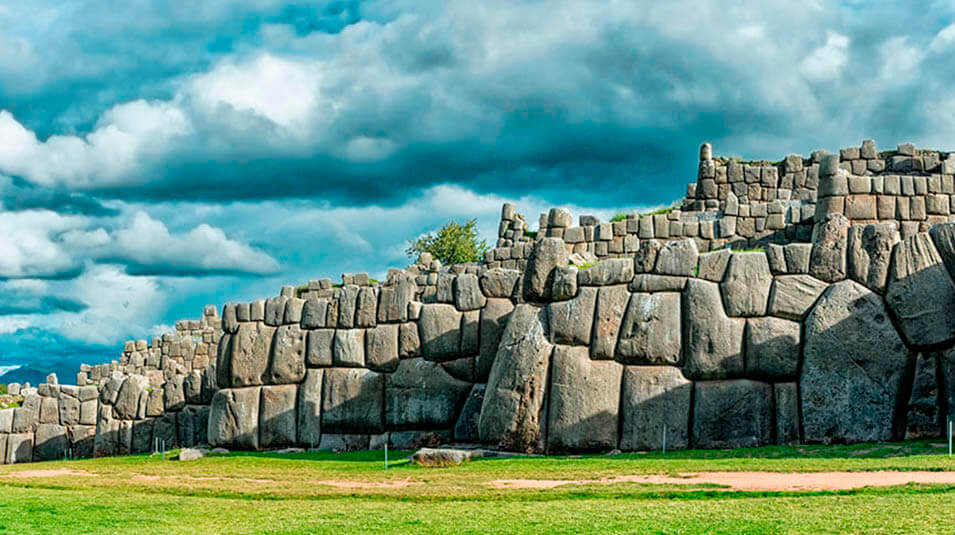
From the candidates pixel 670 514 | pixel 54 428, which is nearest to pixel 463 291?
pixel 670 514

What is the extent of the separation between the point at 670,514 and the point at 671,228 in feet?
66.8

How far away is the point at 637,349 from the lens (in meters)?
21.5

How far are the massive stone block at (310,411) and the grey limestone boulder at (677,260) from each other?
8.96 m

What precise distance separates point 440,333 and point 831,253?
8973mm

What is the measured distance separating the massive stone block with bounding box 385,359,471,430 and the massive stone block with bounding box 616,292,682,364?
4.71 meters

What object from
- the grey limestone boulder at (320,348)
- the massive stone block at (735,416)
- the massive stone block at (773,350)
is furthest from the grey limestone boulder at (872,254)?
the grey limestone boulder at (320,348)

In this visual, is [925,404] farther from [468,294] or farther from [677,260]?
[468,294]

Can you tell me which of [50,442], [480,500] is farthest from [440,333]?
[50,442]

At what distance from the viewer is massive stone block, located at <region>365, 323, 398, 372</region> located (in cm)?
2600

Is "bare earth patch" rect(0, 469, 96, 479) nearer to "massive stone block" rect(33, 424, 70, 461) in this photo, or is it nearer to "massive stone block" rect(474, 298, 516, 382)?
"massive stone block" rect(474, 298, 516, 382)

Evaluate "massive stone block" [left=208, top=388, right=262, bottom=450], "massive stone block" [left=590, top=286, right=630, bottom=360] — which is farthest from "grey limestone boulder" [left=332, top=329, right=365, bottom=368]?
"massive stone block" [left=590, top=286, right=630, bottom=360]

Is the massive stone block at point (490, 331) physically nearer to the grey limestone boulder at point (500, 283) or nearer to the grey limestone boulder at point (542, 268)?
the grey limestone boulder at point (500, 283)

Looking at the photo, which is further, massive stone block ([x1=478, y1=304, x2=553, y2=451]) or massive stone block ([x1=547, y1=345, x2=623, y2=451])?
massive stone block ([x1=478, y1=304, x2=553, y2=451])

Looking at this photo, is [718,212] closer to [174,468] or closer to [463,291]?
[463,291]
